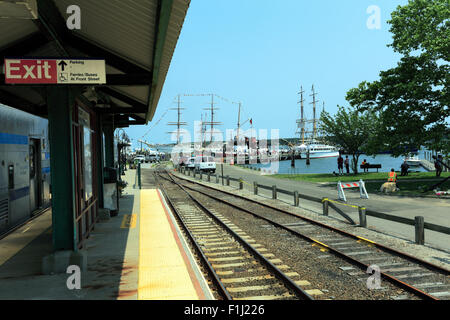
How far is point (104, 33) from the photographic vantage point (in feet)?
23.7

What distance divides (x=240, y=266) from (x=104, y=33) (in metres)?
5.83

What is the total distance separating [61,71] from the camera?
22.5 feet

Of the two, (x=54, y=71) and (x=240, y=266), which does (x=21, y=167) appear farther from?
(x=240, y=266)

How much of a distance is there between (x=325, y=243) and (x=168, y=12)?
26.9ft

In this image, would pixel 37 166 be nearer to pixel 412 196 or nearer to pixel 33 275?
pixel 33 275

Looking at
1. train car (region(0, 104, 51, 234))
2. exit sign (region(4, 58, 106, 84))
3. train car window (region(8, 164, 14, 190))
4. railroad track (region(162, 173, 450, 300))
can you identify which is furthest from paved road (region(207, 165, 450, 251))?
train car window (region(8, 164, 14, 190))

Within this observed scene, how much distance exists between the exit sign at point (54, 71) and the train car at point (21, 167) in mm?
5239

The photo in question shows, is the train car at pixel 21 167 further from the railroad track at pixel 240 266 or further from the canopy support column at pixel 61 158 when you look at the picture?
the railroad track at pixel 240 266

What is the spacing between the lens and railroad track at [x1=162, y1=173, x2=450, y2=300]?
23.6 feet

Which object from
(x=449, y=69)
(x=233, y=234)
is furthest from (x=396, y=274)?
(x=449, y=69)

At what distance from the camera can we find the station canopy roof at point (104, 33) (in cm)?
508

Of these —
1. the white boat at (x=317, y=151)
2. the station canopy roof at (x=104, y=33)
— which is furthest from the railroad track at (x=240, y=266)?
the white boat at (x=317, y=151)

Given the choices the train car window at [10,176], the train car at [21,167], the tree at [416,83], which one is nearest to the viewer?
the train car at [21,167]

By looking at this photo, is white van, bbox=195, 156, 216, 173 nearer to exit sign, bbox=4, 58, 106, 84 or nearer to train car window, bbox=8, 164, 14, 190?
train car window, bbox=8, 164, 14, 190
